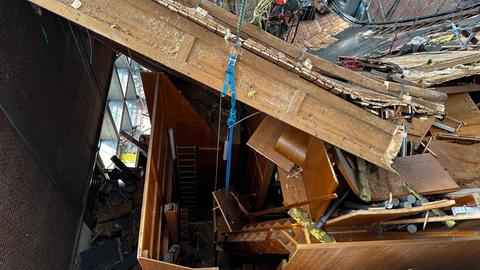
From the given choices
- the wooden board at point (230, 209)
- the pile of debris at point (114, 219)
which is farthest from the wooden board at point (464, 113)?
the pile of debris at point (114, 219)

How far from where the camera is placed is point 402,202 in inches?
129

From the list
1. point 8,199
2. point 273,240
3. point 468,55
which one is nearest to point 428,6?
point 468,55

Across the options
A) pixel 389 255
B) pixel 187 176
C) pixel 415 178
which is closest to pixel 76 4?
pixel 415 178

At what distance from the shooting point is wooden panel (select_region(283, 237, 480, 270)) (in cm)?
323

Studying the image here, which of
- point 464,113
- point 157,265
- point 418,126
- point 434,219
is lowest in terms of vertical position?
point 157,265

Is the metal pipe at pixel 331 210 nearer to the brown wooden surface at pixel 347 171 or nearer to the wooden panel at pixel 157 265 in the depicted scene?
the brown wooden surface at pixel 347 171

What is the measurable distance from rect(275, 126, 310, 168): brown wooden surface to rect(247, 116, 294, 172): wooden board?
0.28 feet

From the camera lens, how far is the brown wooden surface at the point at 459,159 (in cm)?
372

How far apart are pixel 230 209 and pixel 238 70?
10.2 feet

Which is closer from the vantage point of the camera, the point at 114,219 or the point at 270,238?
the point at 270,238

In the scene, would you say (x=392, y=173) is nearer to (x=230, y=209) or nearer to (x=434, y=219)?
(x=434, y=219)

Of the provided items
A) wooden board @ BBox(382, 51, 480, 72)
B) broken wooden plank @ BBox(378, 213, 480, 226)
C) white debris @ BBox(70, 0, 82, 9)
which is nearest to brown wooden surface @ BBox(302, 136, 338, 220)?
broken wooden plank @ BBox(378, 213, 480, 226)

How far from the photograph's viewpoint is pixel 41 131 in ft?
12.6

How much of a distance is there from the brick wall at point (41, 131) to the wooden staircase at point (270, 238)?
93.1 inches
